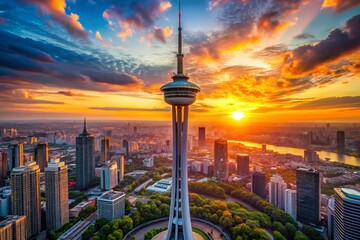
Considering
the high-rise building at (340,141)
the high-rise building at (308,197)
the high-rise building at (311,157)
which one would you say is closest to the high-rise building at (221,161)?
the high-rise building at (308,197)

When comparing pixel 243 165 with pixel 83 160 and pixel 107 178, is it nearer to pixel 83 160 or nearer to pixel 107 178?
pixel 107 178

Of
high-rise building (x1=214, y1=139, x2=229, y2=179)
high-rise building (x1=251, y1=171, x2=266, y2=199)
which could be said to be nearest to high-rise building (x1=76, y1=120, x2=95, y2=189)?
→ high-rise building (x1=214, y1=139, x2=229, y2=179)

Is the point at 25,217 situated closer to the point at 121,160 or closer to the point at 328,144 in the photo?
the point at 121,160

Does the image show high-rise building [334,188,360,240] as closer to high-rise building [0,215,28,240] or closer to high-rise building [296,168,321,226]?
high-rise building [296,168,321,226]

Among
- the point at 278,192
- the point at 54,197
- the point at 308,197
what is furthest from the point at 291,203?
the point at 54,197

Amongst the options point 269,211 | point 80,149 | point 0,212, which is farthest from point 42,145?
point 269,211
